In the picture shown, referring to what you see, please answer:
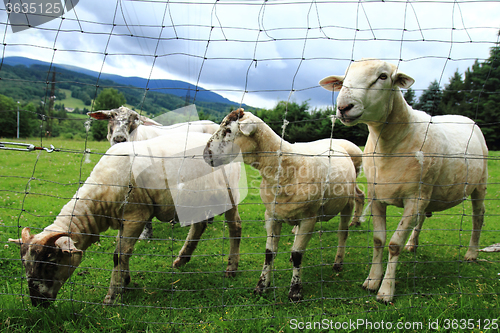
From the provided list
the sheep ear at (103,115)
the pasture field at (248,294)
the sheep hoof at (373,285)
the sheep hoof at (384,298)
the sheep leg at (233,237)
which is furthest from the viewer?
the sheep ear at (103,115)

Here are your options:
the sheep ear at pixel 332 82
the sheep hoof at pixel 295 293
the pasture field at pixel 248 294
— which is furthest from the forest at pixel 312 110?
the sheep hoof at pixel 295 293

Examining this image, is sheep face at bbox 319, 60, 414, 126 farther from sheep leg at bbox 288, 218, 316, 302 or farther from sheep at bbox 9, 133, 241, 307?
sheep at bbox 9, 133, 241, 307

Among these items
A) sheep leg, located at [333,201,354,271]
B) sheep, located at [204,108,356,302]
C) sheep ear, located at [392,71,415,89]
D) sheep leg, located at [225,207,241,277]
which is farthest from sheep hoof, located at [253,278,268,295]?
sheep ear, located at [392,71,415,89]

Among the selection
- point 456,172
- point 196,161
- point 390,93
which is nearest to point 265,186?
point 196,161

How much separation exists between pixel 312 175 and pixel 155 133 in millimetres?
4214

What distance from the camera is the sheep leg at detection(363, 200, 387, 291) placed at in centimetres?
439

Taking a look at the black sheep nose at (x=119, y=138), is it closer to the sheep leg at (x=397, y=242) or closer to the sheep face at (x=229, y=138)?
the sheep face at (x=229, y=138)

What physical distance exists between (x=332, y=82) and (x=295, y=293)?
284cm

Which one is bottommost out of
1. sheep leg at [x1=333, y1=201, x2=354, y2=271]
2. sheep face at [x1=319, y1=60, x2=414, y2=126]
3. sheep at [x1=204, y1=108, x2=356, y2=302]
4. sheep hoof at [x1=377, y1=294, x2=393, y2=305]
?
sheep hoof at [x1=377, y1=294, x2=393, y2=305]

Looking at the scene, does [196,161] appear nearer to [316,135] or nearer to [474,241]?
[474,241]

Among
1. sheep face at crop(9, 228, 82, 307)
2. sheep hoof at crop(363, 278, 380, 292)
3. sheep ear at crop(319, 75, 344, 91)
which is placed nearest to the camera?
sheep face at crop(9, 228, 82, 307)

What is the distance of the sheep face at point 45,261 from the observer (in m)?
3.58

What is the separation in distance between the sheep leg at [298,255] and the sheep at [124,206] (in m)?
0.85

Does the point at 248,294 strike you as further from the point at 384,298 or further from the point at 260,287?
the point at 384,298
